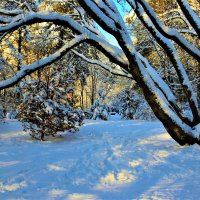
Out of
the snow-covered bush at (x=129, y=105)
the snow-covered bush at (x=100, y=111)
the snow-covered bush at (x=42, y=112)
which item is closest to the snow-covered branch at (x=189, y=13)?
the snow-covered bush at (x=42, y=112)

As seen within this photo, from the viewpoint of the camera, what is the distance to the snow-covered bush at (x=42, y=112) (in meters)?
12.2

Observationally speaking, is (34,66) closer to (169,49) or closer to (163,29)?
(163,29)

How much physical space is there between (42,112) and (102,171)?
588 centimetres

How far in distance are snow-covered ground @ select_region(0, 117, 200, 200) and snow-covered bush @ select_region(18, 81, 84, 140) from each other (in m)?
1.61

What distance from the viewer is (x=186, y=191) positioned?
17.5 ft

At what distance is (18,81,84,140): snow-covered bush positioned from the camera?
482 inches

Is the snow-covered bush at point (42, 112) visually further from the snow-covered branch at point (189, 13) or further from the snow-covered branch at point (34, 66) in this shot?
the snow-covered branch at point (189, 13)

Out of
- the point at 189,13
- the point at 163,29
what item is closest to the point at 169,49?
the point at 163,29

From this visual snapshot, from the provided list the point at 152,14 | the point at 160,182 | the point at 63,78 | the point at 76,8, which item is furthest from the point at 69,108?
the point at 160,182

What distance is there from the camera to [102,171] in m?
6.73

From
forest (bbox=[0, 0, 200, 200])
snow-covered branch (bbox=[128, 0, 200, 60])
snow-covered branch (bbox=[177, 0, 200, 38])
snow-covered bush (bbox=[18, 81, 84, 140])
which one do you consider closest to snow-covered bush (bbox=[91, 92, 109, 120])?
forest (bbox=[0, 0, 200, 200])

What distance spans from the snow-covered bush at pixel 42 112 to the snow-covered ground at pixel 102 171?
161 cm

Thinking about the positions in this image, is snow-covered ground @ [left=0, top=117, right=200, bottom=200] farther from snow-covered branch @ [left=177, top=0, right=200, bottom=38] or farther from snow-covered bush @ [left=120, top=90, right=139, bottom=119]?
snow-covered bush @ [left=120, top=90, right=139, bottom=119]

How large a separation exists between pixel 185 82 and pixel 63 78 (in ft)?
15.4
